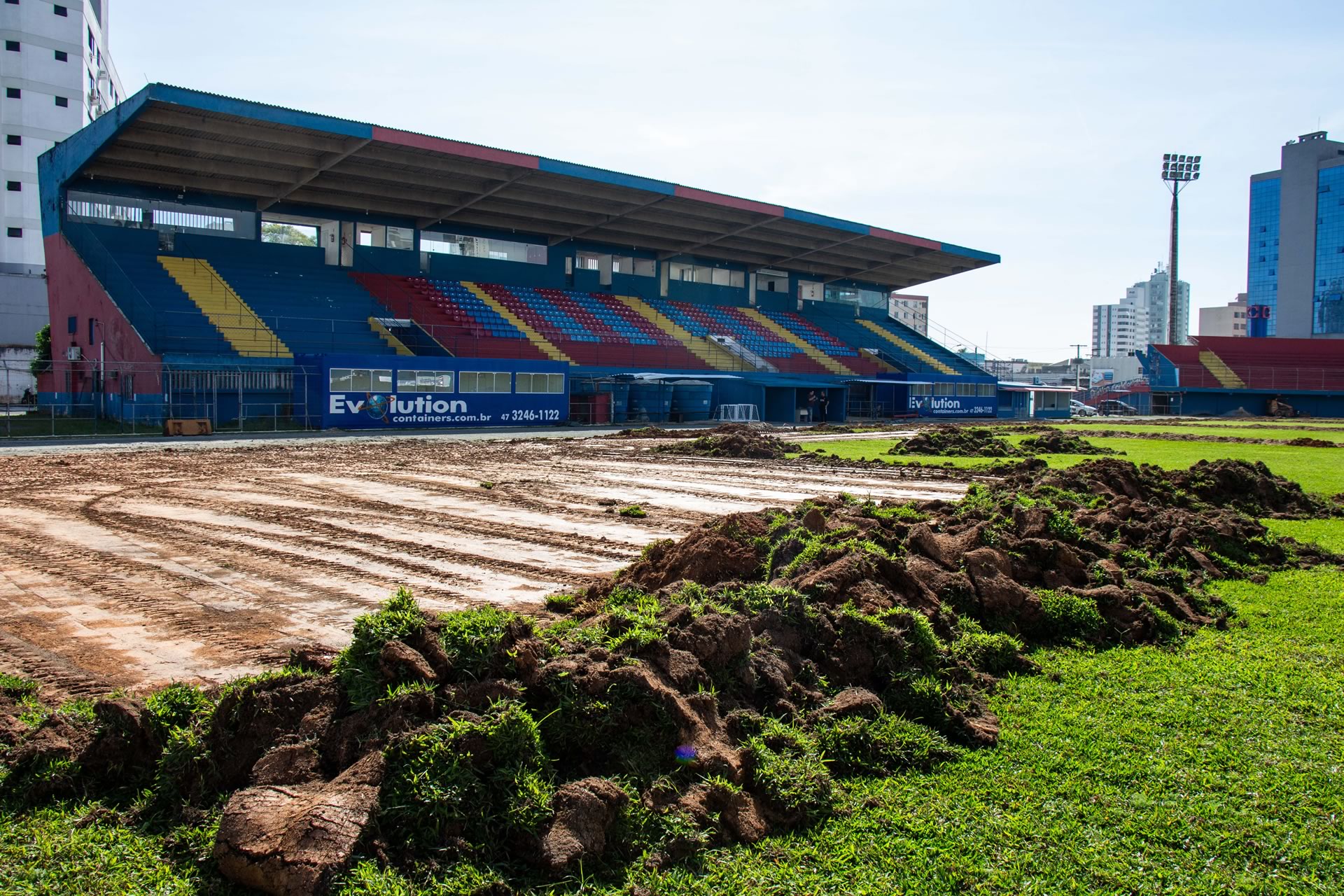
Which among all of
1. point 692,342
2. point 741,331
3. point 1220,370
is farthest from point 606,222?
point 1220,370

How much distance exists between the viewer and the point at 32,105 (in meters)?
68.1

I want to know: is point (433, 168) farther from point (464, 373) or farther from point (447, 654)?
point (447, 654)

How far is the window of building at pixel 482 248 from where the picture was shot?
47812 mm

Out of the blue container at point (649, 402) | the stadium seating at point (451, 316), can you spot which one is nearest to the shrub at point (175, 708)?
the stadium seating at point (451, 316)

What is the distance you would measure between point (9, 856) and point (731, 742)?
3.17 m

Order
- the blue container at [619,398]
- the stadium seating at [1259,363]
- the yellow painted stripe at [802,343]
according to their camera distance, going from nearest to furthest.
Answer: the blue container at [619,398] → the yellow painted stripe at [802,343] → the stadium seating at [1259,363]

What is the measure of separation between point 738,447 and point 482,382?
53.4ft

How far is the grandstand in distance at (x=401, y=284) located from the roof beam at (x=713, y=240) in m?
0.18

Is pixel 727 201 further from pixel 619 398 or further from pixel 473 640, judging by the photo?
pixel 473 640

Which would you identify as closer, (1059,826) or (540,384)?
(1059,826)

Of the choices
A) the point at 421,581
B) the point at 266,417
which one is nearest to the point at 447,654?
the point at 421,581

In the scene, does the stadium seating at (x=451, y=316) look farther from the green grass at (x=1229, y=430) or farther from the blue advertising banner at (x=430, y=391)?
the green grass at (x=1229, y=430)

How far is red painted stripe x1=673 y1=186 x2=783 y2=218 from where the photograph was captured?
46438 mm

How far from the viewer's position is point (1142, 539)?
930 cm
